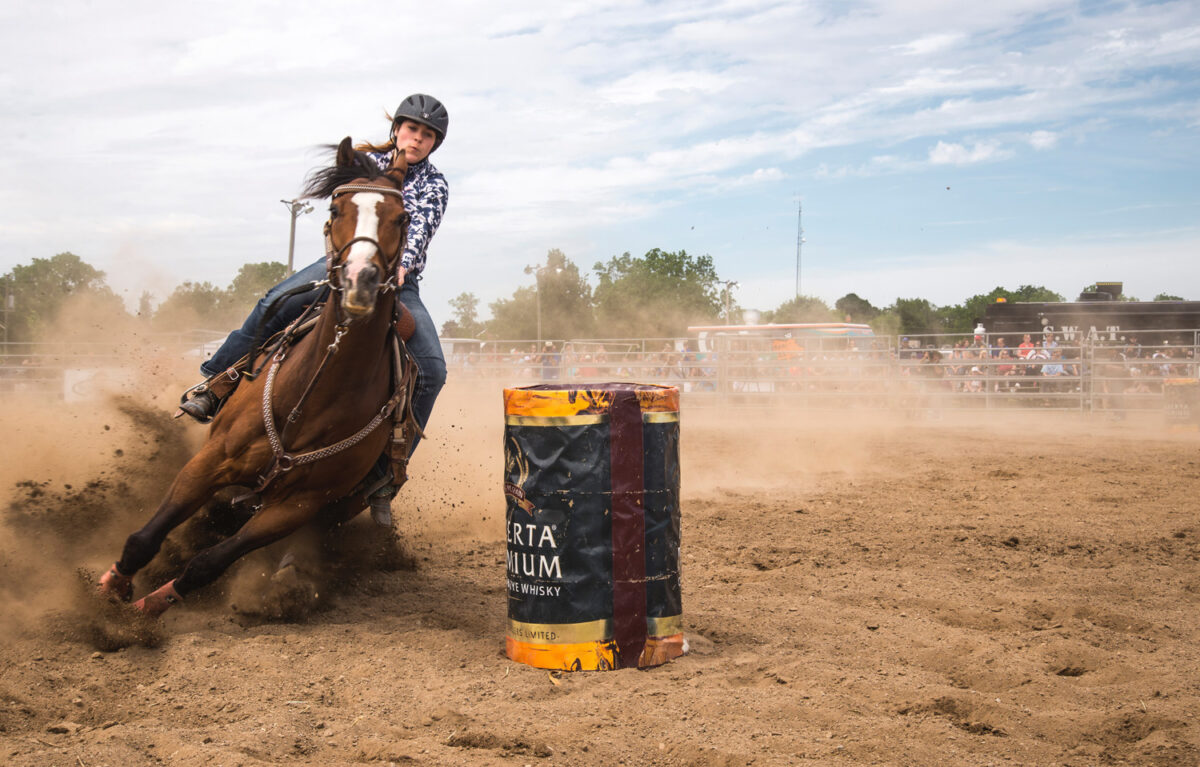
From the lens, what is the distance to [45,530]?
16.4 feet

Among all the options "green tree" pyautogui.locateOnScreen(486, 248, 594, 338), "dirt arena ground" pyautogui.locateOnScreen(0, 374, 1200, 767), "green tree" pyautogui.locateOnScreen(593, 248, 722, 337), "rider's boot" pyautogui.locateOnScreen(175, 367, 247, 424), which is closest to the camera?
"dirt arena ground" pyautogui.locateOnScreen(0, 374, 1200, 767)

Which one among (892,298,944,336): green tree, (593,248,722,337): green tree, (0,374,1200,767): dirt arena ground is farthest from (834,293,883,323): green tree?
(0,374,1200,767): dirt arena ground

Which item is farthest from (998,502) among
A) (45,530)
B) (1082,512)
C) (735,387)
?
(735,387)

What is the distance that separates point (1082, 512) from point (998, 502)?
755mm

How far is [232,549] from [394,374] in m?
1.09

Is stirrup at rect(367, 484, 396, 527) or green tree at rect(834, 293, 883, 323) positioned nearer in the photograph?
stirrup at rect(367, 484, 396, 527)

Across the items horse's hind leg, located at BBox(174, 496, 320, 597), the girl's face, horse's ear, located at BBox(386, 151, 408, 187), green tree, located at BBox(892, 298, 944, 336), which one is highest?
green tree, located at BBox(892, 298, 944, 336)

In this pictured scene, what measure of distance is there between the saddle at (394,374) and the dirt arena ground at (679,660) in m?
0.90

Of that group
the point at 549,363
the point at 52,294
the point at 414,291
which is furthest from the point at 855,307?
the point at 414,291

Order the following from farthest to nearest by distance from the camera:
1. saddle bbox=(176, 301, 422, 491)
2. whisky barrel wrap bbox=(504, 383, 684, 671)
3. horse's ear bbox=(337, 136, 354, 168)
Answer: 1. saddle bbox=(176, 301, 422, 491)
2. horse's ear bbox=(337, 136, 354, 168)
3. whisky barrel wrap bbox=(504, 383, 684, 671)

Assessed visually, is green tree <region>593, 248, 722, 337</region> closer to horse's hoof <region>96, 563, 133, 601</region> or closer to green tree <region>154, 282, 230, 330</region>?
green tree <region>154, 282, 230, 330</region>

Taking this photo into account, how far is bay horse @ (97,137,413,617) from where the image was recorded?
4.04 metres

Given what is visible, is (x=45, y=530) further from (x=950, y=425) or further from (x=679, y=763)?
(x=950, y=425)

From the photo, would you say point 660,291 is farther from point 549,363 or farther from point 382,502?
point 382,502
